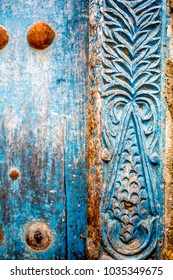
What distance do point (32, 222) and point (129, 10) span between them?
2.59 ft

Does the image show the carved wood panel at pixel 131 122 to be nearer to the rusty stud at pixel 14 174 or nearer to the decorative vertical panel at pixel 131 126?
the decorative vertical panel at pixel 131 126

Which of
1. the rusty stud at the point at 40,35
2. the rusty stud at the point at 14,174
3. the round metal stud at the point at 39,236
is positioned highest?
the rusty stud at the point at 40,35

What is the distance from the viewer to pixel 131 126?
975 millimetres

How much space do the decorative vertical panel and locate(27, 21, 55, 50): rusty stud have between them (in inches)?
8.5

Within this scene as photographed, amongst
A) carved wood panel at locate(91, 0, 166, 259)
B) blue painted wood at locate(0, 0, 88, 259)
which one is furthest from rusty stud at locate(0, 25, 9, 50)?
carved wood panel at locate(91, 0, 166, 259)

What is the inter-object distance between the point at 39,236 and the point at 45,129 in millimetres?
380

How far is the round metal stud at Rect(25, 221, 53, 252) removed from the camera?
1093 millimetres

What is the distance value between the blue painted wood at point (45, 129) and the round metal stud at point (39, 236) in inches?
0.6

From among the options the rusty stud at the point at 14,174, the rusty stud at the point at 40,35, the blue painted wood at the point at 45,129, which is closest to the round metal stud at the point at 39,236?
the blue painted wood at the point at 45,129

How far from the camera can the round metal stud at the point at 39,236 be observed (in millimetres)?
1093

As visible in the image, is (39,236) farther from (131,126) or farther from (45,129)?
(131,126)

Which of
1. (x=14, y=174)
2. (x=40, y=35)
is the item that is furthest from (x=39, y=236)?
(x=40, y=35)

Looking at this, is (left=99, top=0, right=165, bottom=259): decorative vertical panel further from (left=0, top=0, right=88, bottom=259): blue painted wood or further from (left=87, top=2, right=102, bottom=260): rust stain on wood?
(left=0, top=0, right=88, bottom=259): blue painted wood

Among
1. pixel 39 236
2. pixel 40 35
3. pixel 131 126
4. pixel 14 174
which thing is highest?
pixel 40 35
